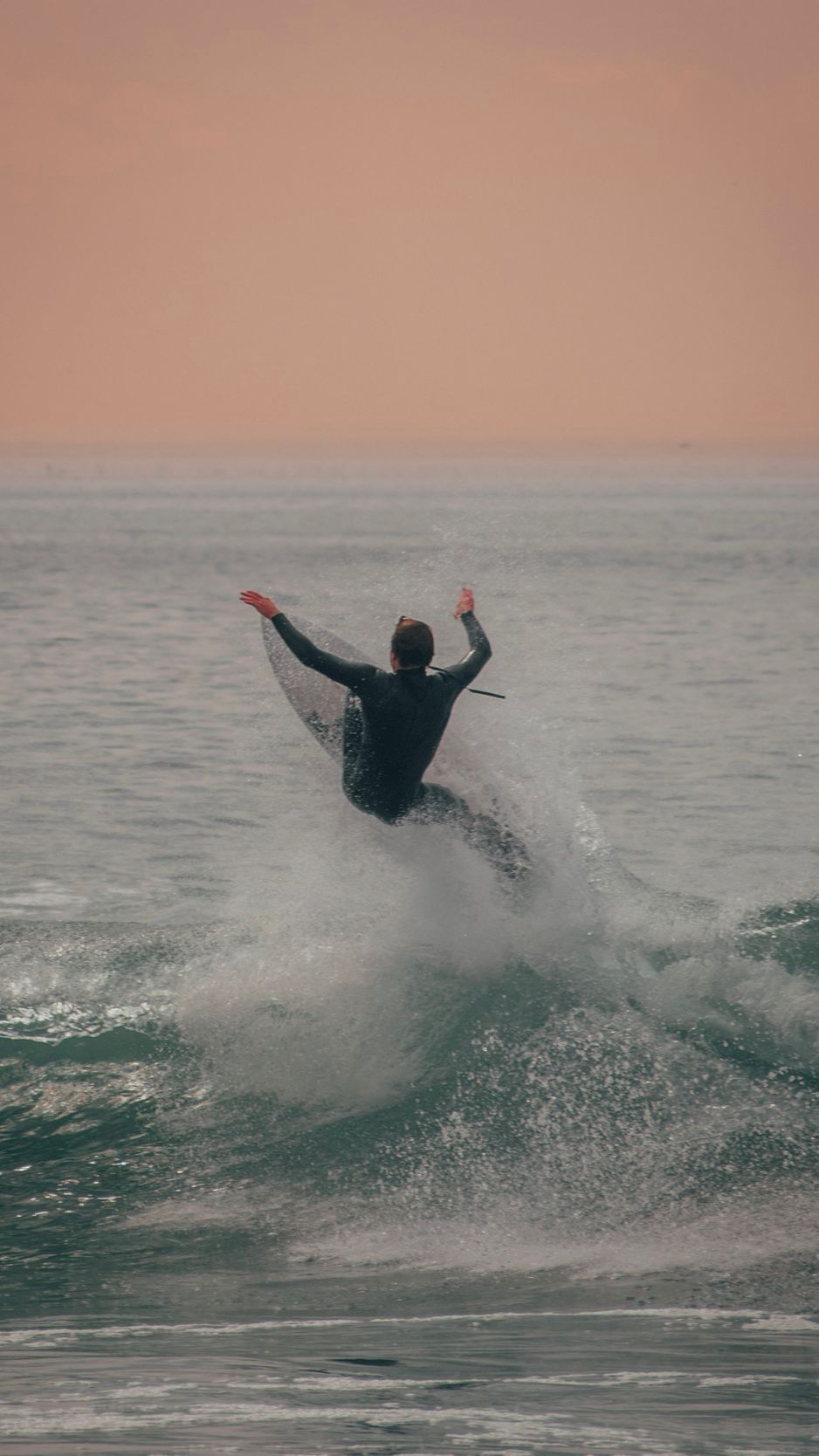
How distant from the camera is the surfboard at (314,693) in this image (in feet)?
30.2

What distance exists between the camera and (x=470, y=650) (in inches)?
335

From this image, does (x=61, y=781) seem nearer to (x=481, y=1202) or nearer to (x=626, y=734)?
(x=626, y=734)

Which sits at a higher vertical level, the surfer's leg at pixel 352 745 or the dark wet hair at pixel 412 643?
the dark wet hair at pixel 412 643

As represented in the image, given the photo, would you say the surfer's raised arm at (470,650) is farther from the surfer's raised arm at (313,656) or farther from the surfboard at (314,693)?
the surfboard at (314,693)

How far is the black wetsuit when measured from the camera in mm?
7988

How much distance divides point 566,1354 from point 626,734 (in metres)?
14.4

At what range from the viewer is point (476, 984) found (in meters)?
8.47

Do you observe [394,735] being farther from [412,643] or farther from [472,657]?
[472,657]

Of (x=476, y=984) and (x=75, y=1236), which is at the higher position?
(x=476, y=984)

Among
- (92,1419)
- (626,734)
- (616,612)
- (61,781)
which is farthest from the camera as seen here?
(616,612)

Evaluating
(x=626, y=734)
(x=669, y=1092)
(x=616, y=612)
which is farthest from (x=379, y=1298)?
(x=616, y=612)

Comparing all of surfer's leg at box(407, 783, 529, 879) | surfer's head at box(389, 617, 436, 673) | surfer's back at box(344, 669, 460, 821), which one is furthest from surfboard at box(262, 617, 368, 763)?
surfer's head at box(389, 617, 436, 673)

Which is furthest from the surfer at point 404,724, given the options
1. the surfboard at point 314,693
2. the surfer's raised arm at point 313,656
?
the surfboard at point 314,693

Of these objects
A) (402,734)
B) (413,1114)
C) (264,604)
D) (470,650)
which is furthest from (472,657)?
(413,1114)
